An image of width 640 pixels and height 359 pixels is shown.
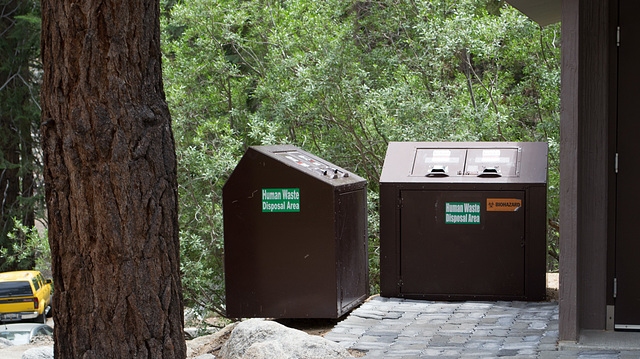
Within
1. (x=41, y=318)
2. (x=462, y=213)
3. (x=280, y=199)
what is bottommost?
(x=41, y=318)

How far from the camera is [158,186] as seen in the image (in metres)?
3.36

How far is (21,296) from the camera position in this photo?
17.9 metres

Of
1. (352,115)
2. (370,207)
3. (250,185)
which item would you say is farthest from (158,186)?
(352,115)

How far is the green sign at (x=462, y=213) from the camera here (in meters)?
6.73

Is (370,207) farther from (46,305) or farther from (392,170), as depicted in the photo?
(46,305)

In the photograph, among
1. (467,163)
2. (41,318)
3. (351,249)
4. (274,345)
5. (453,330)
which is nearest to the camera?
(274,345)

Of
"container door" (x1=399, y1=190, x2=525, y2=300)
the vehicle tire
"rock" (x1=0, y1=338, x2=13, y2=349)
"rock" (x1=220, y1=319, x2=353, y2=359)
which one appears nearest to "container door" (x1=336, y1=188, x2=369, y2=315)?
"container door" (x1=399, y1=190, x2=525, y2=300)

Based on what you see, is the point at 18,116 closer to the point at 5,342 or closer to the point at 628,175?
the point at 5,342

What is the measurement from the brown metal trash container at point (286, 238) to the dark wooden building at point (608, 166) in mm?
1946

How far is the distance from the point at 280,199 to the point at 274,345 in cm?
154

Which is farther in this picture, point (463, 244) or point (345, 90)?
point (345, 90)

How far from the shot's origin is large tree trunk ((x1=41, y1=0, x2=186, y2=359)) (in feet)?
10.8

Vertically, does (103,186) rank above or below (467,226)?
above

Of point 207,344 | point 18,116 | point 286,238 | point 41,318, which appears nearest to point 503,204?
point 286,238
